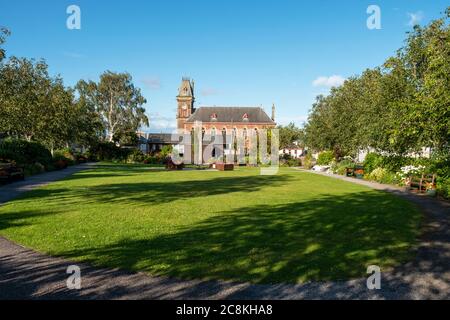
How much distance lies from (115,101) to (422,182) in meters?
59.8

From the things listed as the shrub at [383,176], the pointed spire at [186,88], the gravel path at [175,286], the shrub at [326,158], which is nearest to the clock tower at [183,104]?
the pointed spire at [186,88]

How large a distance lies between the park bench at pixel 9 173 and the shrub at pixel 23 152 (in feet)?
11.4

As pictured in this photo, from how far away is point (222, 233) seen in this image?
8.80 m

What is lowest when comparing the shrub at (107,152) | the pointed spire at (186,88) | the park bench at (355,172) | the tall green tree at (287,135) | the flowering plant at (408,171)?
the park bench at (355,172)

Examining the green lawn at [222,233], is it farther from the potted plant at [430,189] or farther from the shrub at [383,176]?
the shrub at [383,176]

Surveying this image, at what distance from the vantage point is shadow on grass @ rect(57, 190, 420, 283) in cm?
616

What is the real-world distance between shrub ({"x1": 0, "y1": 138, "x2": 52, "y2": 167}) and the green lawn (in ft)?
43.4

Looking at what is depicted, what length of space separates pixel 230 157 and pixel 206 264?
181ft

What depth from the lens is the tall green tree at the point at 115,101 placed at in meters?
66.5

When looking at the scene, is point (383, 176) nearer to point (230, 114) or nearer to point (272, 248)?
point (272, 248)

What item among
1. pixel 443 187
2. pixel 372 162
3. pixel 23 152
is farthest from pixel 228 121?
pixel 443 187

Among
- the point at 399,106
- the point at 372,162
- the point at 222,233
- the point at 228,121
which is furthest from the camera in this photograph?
the point at 228,121
